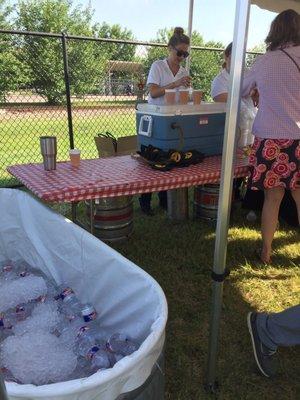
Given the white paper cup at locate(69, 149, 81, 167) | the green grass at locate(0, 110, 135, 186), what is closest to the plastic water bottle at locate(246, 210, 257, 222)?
the white paper cup at locate(69, 149, 81, 167)

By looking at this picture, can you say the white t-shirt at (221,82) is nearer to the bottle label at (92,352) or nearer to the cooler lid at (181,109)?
the cooler lid at (181,109)

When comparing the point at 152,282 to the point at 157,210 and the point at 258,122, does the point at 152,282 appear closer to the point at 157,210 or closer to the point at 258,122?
the point at 258,122

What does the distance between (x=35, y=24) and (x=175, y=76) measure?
14.5 meters

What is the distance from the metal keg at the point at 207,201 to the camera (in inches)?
135

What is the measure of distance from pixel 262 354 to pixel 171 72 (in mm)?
2489

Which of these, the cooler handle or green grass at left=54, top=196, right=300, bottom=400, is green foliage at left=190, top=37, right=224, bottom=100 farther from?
the cooler handle

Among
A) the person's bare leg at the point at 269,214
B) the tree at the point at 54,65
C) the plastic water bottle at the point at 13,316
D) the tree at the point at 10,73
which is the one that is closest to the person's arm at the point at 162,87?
the person's bare leg at the point at 269,214

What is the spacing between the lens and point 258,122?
2492mm

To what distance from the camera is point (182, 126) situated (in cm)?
272

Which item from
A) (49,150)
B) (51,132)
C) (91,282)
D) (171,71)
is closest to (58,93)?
(51,132)

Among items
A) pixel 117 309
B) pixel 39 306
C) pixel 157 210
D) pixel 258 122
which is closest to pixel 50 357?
pixel 117 309

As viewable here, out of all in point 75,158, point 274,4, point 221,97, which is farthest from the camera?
point 274,4

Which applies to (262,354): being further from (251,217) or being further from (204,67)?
(204,67)

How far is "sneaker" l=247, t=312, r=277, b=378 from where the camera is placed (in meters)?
1.76
